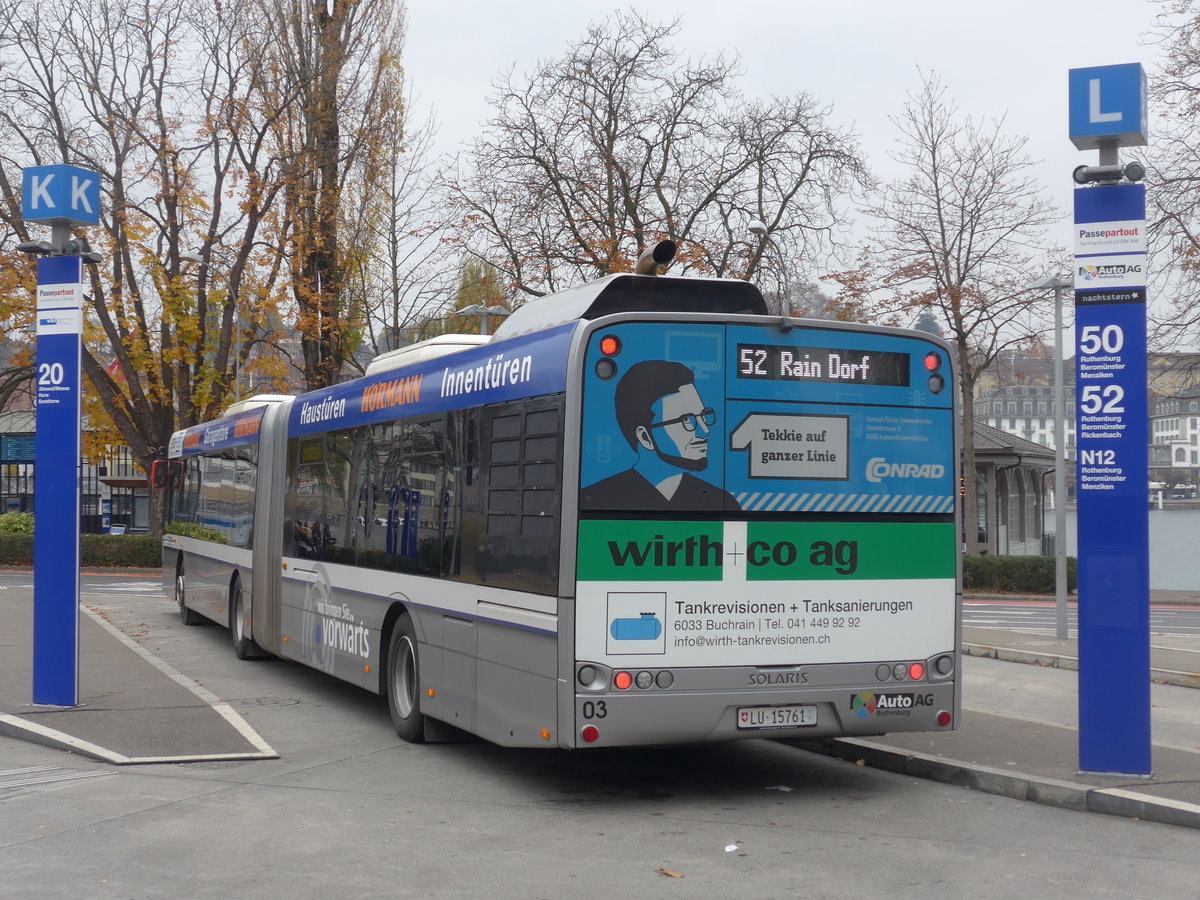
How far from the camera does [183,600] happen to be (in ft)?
66.4

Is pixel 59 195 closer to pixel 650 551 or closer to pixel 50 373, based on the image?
pixel 50 373

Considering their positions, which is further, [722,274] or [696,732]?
[722,274]

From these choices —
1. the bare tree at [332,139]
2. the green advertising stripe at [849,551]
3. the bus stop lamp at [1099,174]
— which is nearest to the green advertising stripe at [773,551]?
the green advertising stripe at [849,551]

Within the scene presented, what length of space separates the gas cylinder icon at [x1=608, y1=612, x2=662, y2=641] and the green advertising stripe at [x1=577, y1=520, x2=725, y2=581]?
0.76ft

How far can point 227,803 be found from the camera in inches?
317

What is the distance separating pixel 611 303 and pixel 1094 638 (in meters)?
3.59

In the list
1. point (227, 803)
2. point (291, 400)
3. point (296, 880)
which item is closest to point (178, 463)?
point (291, 400)

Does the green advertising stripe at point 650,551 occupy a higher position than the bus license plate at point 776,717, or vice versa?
the green advertising stripe at point 650,551

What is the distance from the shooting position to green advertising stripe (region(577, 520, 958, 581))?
25.7 ft

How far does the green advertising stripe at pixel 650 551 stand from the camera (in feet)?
25.5

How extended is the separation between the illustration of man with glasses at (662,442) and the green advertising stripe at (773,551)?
0.14m

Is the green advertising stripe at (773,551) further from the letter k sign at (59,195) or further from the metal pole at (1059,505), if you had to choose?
the metal pole at (1059,505)

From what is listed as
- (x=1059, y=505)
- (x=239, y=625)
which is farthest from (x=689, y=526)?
(x=1059, y=505)

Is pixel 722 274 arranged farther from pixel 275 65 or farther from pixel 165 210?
pixel 165 210
